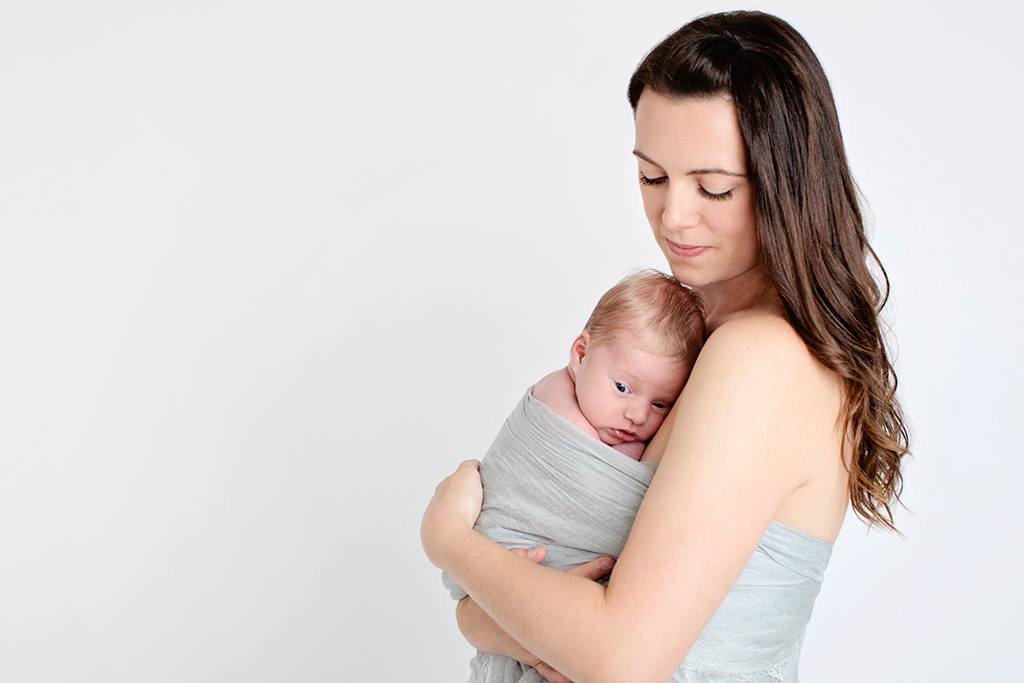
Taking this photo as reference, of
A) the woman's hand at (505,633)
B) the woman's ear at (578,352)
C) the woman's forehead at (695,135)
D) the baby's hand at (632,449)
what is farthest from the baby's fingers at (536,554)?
the woman's forehead at (695,135)

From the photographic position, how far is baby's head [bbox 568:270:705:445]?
6.58 feet

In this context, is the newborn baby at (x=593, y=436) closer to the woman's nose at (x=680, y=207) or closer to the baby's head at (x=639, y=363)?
the baby's head at (x=639, y=363)

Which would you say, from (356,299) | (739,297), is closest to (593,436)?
(739,297)

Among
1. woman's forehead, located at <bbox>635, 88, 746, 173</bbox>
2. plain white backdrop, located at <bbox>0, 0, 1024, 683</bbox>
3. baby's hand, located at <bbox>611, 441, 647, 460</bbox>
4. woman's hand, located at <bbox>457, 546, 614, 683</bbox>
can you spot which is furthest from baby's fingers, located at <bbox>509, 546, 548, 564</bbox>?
plain white backdrop, located at <bbox>0, 0, 1024, 683</bbox>

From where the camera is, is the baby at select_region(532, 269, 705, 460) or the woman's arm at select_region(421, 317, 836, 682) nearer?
the woman's arm at select_region(421, 317, 836, 682)

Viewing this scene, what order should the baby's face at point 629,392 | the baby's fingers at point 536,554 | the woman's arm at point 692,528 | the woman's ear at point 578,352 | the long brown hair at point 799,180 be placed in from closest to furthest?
the woman's arm at point 692,528, the long brown hair at point 799,180, the baby's fingers at point 536,554, the baby's face at point 629,392, the woman's ear at point 578,352

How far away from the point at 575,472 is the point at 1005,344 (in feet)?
7.25

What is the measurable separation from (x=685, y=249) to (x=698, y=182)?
0.48 feet

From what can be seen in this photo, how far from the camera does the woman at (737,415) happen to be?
1.62 m

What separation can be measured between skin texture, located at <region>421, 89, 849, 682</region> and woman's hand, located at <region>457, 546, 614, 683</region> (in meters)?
0.11

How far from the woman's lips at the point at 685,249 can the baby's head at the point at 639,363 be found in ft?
0.41

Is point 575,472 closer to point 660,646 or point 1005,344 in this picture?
point 660,646

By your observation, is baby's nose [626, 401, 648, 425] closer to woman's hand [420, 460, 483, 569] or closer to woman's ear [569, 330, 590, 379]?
woman's ear [569, 330, 590, 379]

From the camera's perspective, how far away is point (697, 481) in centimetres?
162
